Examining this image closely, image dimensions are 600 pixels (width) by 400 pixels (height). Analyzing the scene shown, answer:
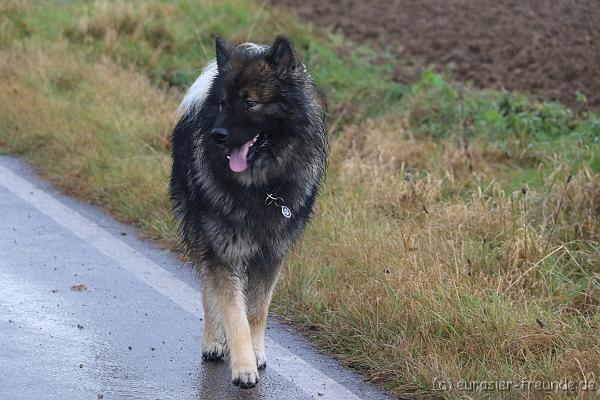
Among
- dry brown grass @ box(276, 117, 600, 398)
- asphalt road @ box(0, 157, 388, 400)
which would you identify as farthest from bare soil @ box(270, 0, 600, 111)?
asphalt road @ box(0, 157, 388, 400)

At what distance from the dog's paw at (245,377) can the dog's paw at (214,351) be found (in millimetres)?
379

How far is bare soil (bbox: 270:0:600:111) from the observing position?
11.7 metres

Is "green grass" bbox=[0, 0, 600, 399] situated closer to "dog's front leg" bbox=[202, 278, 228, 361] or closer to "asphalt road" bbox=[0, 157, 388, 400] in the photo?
"asphalt road" bbox=[0, 157, 388, 400]

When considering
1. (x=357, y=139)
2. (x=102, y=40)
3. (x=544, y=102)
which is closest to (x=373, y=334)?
(x=357, y=139)

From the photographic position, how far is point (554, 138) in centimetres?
959

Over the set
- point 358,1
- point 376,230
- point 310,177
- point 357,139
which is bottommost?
point 358,1

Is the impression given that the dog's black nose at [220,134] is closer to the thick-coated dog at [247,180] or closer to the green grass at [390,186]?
the thick-coated dog at [247,180]

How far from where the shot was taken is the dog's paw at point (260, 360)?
5.11m

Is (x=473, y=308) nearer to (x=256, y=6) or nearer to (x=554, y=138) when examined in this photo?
(x=554, y=138)

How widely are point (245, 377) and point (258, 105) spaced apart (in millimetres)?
1240

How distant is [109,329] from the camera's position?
549cm

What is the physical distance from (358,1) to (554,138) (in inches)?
319

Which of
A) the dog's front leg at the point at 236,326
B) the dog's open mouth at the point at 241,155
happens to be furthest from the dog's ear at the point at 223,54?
the dog's front leg at the point at 236,326

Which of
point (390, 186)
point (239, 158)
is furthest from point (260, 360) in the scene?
point (390, 186)
